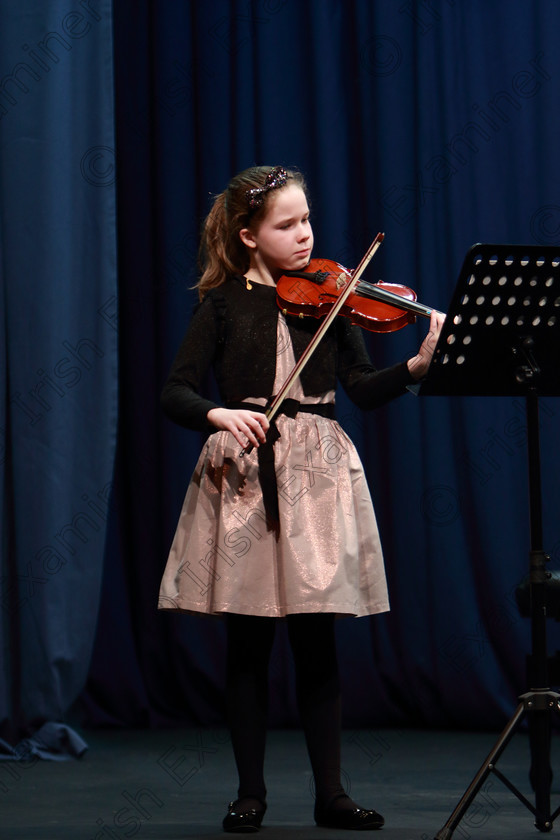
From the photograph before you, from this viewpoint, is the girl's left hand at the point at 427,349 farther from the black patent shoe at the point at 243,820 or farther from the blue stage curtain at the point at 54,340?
the blue stage curtain at the point at 54,340

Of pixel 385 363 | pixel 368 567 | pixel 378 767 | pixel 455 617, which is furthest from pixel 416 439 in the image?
pixel 368 567

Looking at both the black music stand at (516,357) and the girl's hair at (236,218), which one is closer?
the black music stand at (516,357)

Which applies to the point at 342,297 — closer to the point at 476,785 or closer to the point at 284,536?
the point at 284,536

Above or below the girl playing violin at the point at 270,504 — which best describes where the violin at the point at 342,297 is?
above

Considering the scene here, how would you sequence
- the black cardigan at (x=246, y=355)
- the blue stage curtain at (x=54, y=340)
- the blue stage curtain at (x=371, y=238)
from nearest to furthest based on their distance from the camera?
the black cardigan at (x=246, y=355) < the blue stage curtain at (x=54, y=340) < the blue stage curtain at (x=371, y=238)

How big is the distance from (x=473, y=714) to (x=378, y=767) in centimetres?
63

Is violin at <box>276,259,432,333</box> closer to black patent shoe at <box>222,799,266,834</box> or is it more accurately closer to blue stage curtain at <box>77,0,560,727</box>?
black patent shoe at <box>222,799,266,834</box>

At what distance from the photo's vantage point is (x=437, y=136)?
3.61 m

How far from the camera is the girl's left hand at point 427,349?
2084 mm

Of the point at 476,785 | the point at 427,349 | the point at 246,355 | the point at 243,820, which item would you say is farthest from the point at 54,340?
the point at 476,785

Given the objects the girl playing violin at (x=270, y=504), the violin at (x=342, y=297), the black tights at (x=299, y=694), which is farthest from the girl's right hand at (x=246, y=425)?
the black tights at (x=299, y=694)

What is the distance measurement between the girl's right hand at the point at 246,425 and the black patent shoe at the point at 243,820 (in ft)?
2.31

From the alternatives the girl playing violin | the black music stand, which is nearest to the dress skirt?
the girl playing violin

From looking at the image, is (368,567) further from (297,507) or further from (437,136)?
(437,136)
